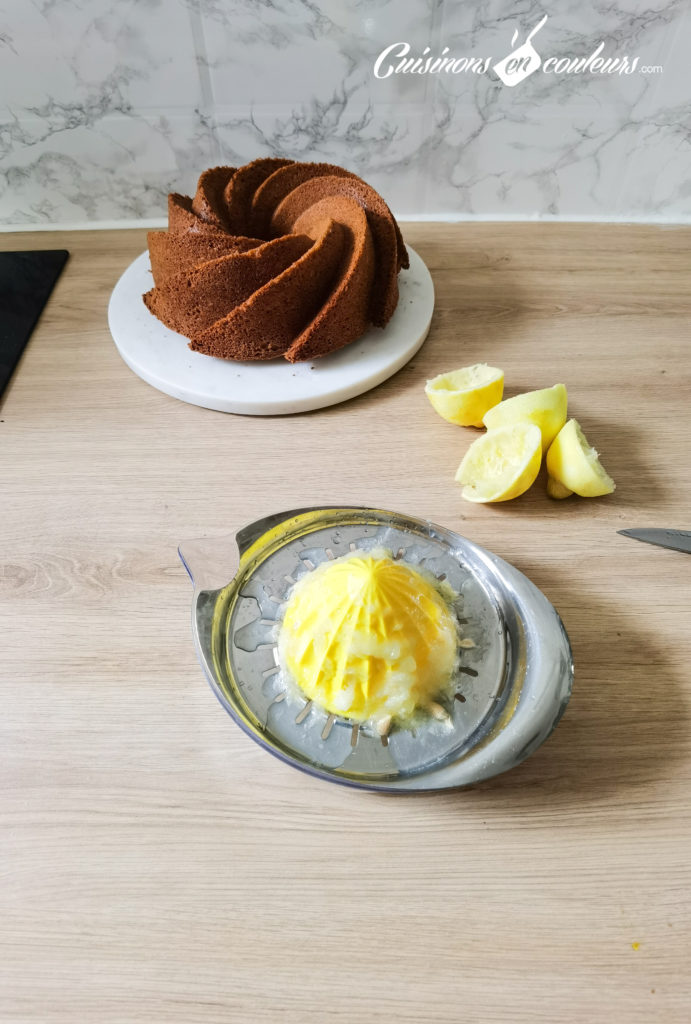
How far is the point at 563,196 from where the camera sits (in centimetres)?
105

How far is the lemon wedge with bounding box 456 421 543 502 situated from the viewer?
2.21ft

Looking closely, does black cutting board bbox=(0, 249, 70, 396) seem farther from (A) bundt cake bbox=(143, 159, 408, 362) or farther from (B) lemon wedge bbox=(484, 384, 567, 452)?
(B) lemon wedge bbox=(484, 384, 567, 452)

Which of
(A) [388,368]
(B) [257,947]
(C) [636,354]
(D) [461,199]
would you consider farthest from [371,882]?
(D) [461,199]

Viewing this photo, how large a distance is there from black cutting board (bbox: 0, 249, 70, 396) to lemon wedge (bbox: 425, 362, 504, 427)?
0.50 meters

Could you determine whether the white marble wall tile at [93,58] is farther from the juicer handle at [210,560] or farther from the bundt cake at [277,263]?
the juicer handle at [210,560]

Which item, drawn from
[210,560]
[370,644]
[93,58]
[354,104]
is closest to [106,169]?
[93,58]

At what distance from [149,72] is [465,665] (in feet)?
2.75

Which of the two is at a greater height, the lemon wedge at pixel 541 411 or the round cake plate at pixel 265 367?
the lemon wedge at pixel 541 411

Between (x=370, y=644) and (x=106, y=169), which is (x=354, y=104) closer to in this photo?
(x=106, y=169)

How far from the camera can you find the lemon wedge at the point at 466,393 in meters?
0.74

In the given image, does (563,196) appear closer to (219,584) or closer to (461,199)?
(461,199)

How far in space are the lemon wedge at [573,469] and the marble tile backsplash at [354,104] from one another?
0.52 metres

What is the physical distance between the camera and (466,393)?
0.73m

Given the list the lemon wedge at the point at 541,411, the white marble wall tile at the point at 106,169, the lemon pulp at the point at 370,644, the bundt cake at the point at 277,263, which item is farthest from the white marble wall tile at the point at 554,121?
the lemon pulp at the point at 370,644
